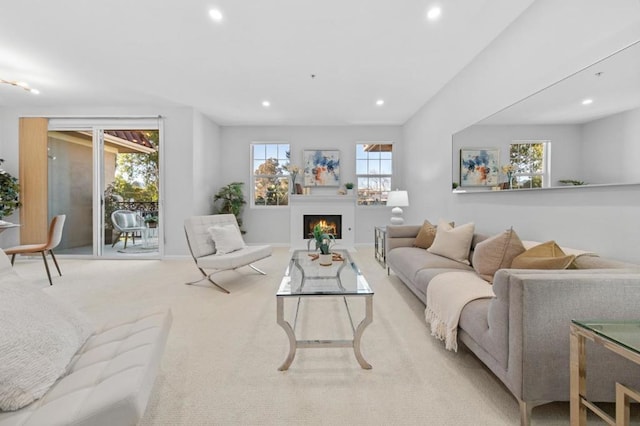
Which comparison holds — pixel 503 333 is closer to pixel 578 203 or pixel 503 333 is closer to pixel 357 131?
→ pixel 578 203

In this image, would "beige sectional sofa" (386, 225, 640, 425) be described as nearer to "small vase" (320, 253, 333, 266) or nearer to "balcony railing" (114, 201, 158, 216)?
"small vase" (320, 253, 333, 266)

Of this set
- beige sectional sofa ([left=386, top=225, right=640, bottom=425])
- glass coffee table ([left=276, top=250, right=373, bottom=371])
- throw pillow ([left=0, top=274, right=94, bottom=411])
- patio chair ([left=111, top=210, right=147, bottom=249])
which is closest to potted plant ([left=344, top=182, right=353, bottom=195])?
glass coffee table ([left=276, top=250, right=373, bottom=371])

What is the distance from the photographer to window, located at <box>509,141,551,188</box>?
7.63 ft

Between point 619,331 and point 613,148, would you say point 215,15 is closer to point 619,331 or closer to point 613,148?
point 613,148

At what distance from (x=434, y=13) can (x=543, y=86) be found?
3.68ft

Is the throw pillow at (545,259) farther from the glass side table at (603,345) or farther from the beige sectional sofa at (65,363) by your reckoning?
the beige sectional sofa at (65,363)

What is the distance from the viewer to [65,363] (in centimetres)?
111

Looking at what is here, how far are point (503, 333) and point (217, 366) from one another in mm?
1633

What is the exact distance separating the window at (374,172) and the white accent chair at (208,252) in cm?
310

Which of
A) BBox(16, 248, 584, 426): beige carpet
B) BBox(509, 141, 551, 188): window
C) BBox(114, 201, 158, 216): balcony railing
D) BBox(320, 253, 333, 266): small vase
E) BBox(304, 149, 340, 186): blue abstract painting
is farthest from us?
BBox(304, 149, 340, 186): blue abstract painting

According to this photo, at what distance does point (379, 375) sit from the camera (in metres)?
1.70

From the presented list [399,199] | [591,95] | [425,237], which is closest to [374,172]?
[399,199]

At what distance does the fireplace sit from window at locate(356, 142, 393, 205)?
742 mm

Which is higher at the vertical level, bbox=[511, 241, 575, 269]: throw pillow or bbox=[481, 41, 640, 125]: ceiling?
bbox=[481, 41, 640, 125]: ceiling
